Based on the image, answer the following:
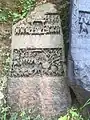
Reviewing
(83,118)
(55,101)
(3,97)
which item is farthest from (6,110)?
(83,118)

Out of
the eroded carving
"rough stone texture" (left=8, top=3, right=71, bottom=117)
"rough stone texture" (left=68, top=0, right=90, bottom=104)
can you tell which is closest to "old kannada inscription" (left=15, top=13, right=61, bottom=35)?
"rough stone texture" (left=8, top=3, right=71, bottom=117)

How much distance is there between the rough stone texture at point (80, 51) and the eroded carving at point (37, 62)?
26cm

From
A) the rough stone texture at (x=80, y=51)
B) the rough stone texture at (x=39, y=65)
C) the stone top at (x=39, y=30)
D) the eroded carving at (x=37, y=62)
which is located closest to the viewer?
the rough stone texture at (x=80, y=51)

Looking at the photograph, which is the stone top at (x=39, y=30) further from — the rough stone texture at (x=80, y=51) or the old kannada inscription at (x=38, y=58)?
the rough stone texture at (x=80, y=51)

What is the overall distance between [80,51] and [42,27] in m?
0.64

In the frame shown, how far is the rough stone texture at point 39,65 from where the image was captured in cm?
379

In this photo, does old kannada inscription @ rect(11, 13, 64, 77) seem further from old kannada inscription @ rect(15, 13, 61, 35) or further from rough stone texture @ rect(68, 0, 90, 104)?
rough stone texture @ rect(68, 0, 90, 104)

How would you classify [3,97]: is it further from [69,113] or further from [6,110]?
[69,113]

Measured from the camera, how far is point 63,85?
12.6 ft

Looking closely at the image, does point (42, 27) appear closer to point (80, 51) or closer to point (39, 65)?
point (39, 65)

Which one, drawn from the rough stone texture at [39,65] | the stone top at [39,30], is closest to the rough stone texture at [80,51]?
the rough stone texture at [39,65]

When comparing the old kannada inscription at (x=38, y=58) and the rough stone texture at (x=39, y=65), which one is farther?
the old kannada inscription at (x=38, y=58)

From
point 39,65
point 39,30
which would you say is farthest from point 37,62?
point 39,30

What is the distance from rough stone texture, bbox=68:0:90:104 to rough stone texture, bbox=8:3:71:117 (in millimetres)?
209
